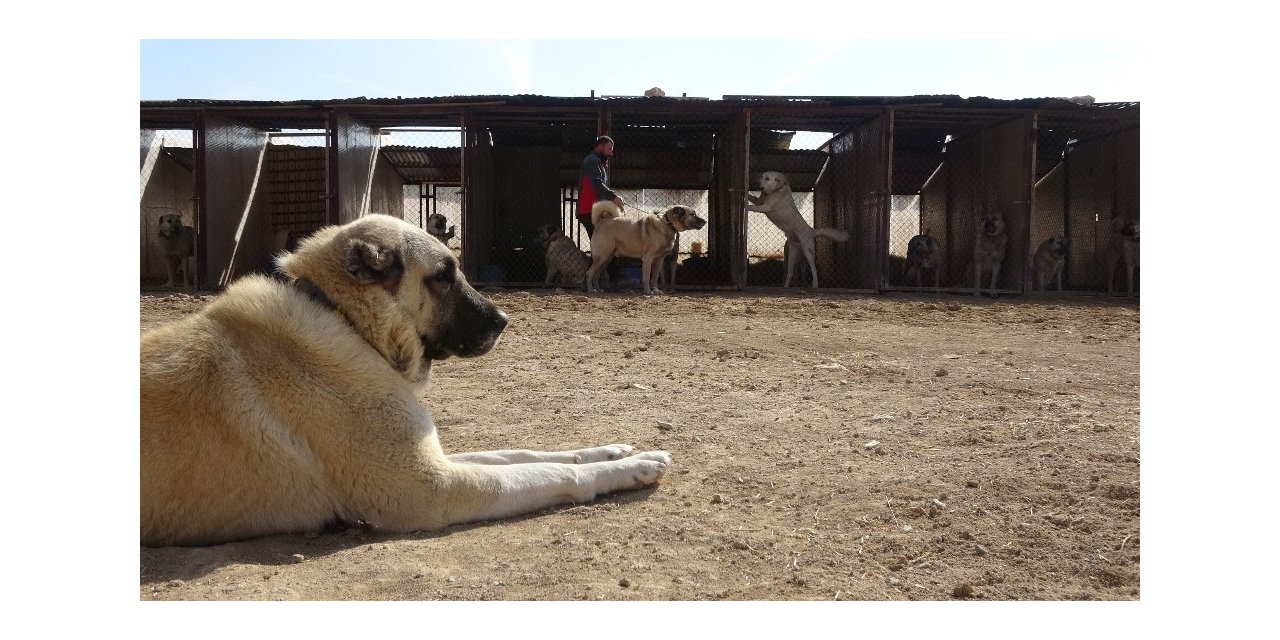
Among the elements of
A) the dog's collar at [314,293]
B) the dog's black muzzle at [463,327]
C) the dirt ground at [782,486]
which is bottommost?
the dirt ground at [782,486]

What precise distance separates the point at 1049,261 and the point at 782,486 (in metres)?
13.7

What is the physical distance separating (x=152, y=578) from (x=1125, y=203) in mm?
16988

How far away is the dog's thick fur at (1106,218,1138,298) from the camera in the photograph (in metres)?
14.8

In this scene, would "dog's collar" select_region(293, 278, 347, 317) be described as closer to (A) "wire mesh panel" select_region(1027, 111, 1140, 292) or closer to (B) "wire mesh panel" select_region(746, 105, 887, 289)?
(B) "wire mesh panel" select_region(746, 105, 887, 289)

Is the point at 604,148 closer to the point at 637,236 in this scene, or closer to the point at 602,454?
the point at 637,236

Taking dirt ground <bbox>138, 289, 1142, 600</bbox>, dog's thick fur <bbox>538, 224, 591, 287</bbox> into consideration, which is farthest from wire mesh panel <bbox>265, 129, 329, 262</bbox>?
dirt ground <bbox>138, 289, 1142, 600</bbox>

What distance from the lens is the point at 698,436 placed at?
431 cm

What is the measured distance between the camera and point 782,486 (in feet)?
11.3

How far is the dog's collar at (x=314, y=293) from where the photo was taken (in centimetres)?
312

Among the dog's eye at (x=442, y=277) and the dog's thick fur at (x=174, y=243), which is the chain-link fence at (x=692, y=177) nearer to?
the dog's thick fur at (x=174, y=243)

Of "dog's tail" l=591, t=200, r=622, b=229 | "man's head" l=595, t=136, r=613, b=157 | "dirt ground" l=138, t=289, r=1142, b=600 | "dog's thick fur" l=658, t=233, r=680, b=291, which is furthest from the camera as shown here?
"dog's thick fur" l=658, t=233, r=680, b=291

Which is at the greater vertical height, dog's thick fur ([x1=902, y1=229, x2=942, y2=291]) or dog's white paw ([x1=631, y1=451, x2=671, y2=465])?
dog's thick fur ([x1=902, y1=229, x2=942, y2=291])

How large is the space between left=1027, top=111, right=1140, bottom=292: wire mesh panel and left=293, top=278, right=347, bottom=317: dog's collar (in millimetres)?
13800

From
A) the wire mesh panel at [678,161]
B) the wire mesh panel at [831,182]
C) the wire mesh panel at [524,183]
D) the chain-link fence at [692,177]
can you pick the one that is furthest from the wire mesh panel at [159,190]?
the wire mesh panel at [831,182]
